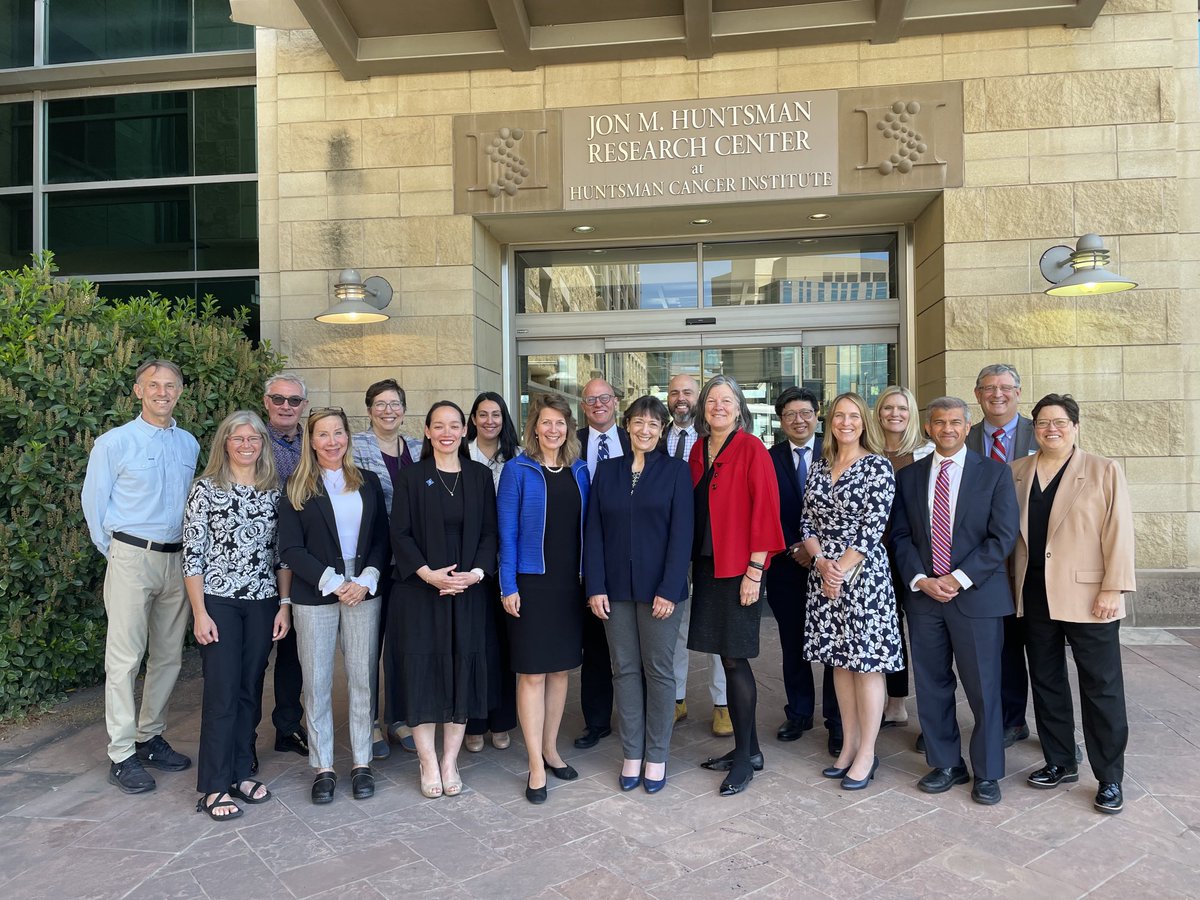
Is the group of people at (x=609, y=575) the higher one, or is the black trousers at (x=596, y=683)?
the group of people at (x=609, y=575)

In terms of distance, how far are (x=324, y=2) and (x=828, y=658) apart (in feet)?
21.1

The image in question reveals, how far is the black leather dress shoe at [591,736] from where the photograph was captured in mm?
4391

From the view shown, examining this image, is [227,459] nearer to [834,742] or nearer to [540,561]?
[540,561]

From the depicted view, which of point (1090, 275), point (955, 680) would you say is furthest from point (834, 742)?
point (1090, 275)

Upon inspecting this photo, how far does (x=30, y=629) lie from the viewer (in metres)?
4.81

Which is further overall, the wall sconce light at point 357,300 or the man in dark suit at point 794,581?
the wall sconce light at point 357,300

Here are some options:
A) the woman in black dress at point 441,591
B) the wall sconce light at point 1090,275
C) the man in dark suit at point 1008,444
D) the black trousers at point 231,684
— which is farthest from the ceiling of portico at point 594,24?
the black trousers at point 231,684

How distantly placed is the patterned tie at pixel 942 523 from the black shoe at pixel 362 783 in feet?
8.95

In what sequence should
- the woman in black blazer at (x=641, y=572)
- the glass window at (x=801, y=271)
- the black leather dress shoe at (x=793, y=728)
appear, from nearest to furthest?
the woman in black blazer at (x=641, y=572) → the black leather dress shoe at (x=793, y=728) → the glass window at (x=801, y=271)

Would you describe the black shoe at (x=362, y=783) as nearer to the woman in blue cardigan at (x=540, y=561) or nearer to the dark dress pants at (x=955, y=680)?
the woman in blue cardigan at (x=540, y=561)

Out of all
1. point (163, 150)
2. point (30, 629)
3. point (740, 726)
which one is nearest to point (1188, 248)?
point (740, 726)

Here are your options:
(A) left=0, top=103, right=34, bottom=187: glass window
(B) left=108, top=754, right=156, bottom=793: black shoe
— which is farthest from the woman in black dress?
(A) left=0, top=103, right=34, bottom=187: glass window

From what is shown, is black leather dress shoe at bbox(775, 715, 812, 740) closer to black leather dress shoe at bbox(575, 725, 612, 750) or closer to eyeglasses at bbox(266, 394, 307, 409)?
black leather dress shoe at bbox(575, 725, 612, 750)

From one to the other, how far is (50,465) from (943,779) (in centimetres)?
500
